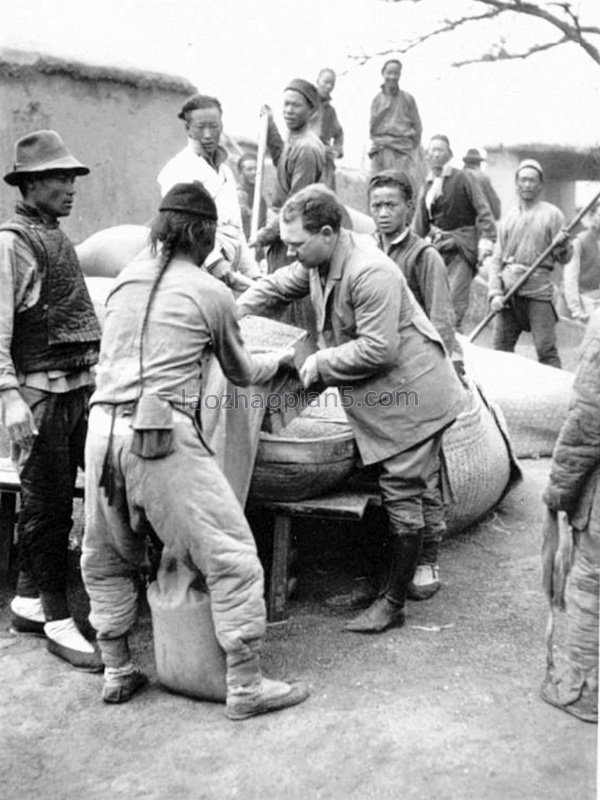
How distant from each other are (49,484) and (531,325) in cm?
534

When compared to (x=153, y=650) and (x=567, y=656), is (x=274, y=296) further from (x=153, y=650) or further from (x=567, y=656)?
(x=567, y=656)

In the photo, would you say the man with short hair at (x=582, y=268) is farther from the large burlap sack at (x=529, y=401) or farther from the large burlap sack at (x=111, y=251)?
the large burlap sack at (x=111, y=251)

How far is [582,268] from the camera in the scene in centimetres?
898

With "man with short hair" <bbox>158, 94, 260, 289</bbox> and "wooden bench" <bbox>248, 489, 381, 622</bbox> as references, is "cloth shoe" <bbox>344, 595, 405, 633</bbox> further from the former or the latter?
"man with short hair" <bbox>158, 94, 260, 289</bbox>

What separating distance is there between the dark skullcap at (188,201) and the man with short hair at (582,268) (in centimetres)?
492

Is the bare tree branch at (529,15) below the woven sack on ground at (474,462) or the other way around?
the other way around

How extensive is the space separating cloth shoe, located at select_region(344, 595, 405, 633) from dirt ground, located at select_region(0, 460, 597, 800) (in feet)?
0.15

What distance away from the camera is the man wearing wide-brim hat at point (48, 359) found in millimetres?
4195

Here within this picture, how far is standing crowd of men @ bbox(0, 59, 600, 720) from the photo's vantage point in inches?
146

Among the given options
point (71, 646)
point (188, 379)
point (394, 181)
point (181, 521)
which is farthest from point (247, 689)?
point (394, 181)

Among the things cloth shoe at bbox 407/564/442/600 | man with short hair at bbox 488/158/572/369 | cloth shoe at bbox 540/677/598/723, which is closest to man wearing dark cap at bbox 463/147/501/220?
man with short hair at bbox 488/158/572/369

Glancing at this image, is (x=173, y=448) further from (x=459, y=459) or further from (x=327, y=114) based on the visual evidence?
(x=327, y=114)

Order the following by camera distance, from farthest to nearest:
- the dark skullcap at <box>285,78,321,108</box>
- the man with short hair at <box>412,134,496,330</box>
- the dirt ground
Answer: the man with short hair at <box>412,134,496,330</box> < the dark skullcap at <box>285,78,321,108</box> < the dirt ground

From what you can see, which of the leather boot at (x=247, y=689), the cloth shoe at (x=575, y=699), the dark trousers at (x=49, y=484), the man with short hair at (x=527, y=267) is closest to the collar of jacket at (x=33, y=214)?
the dark trousers at (x=49, y=484)
